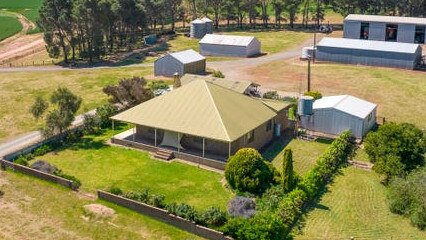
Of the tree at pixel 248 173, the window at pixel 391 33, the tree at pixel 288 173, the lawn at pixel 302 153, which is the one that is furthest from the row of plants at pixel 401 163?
the window at pixel 391 33

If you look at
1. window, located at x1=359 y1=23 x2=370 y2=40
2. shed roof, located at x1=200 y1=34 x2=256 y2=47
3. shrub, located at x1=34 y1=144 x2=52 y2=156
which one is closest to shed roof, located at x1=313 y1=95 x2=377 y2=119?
shrub, located at x1=34 y1=144 x2=52 y2=156

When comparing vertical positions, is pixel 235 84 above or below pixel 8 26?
below

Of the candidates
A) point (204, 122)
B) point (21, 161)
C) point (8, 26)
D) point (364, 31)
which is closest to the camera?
point (21, 161)

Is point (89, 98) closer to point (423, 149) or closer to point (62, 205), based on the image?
point (62, 205)

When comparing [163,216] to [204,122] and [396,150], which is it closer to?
[204,122]

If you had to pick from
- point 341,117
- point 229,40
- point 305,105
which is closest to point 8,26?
point 229,40

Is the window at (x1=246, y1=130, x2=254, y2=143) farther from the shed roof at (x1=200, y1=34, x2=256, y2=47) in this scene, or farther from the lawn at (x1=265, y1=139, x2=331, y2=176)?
the shed roof at (x1=200, y1=34, x2=256, y2=47)
